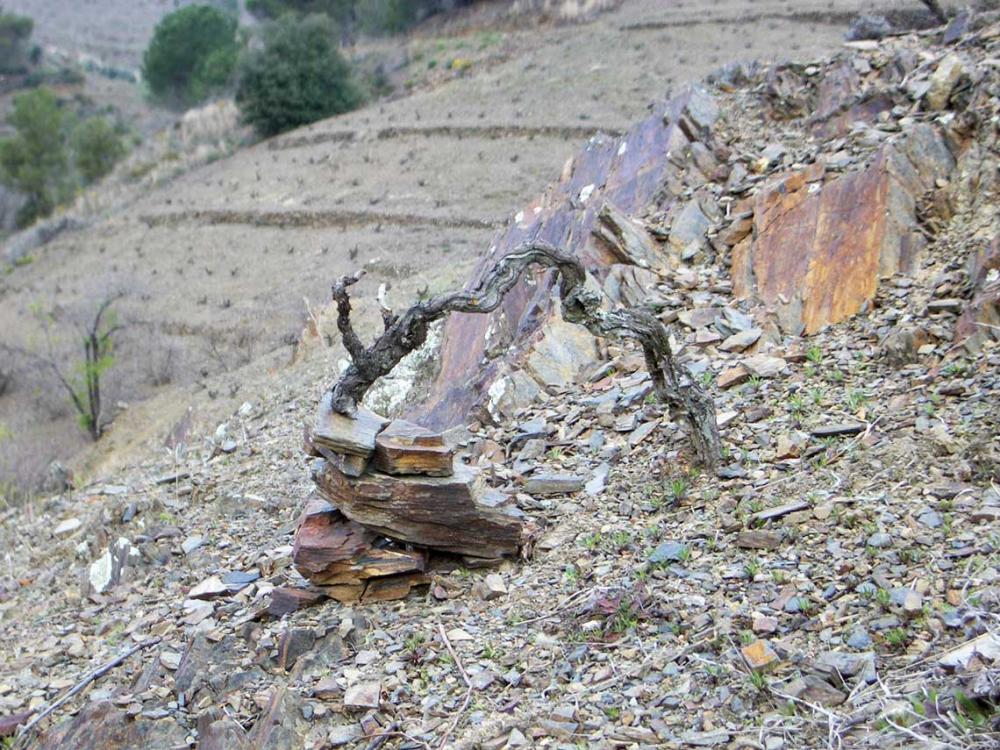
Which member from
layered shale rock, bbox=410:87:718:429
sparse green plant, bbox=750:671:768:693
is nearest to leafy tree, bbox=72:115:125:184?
layered shale rock, bbox=410:87:718:429

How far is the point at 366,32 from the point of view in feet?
154

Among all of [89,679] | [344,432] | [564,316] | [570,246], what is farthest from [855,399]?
[89,679]

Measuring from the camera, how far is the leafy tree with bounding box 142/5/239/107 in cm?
5022

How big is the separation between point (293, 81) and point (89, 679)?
30.8 metres

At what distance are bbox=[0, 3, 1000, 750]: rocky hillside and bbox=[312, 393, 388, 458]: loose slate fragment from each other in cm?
78

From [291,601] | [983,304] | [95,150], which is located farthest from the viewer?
[95,150]

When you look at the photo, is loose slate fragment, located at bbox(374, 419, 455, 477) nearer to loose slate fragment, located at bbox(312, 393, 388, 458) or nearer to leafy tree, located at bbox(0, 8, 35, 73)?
loose slate fragment, located at bbox(312, 393, 388, 458)

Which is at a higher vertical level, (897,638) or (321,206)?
(897,638)

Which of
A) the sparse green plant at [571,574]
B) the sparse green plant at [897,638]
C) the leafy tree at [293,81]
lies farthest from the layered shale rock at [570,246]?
the leafy tree at [293,81]

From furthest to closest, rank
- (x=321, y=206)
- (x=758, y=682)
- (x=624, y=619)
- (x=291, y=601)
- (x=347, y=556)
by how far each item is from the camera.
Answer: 1. (x=321, y=206)
2. (x=291, y=601)
3. (x=347, y=556)
4. (x=624, y=619)
5. (x=758, y=682)

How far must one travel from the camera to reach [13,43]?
6031cm

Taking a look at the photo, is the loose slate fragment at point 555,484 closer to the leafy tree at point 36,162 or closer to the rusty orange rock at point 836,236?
the rusty orange rock at point 836,236

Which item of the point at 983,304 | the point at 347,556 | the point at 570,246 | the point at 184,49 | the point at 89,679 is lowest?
the point at 184,49

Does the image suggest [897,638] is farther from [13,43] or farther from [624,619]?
[13,43]
